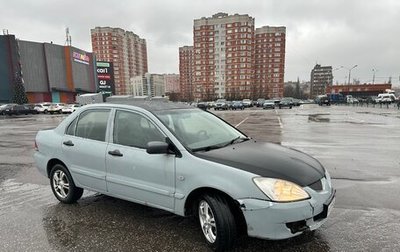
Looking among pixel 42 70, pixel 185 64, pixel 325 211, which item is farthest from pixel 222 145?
pixel 185 64

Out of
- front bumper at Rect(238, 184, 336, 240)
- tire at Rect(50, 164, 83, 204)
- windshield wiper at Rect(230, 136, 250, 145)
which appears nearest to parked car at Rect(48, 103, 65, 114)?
tire at Rect(50, 164, 83, 204)

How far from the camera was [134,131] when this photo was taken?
4008mm

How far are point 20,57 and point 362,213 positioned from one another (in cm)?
6211

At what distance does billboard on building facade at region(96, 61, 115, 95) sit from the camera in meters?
80.7

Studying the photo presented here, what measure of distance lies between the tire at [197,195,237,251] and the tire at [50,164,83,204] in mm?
2476

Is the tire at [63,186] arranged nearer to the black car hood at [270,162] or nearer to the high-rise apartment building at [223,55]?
the black car hood at [270,162]

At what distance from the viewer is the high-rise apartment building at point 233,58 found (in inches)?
4405

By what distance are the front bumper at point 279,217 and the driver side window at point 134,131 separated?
1.37m

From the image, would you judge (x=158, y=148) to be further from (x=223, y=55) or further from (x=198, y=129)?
(x=223, y=55)

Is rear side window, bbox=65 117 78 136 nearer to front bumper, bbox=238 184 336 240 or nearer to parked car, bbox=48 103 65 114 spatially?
front bumper, bbox=238 184 336 240

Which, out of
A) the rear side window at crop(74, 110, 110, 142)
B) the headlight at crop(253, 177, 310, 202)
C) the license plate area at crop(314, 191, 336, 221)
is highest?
the rear side window at crop(74, 110, 110, 142)

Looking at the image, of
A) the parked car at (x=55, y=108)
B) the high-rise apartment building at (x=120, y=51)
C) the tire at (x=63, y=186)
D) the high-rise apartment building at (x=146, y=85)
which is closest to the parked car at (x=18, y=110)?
the parked car at (x=55, y=108)

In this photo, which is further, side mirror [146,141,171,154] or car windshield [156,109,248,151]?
car windshield [156,109,248,151]

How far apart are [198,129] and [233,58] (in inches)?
4437
